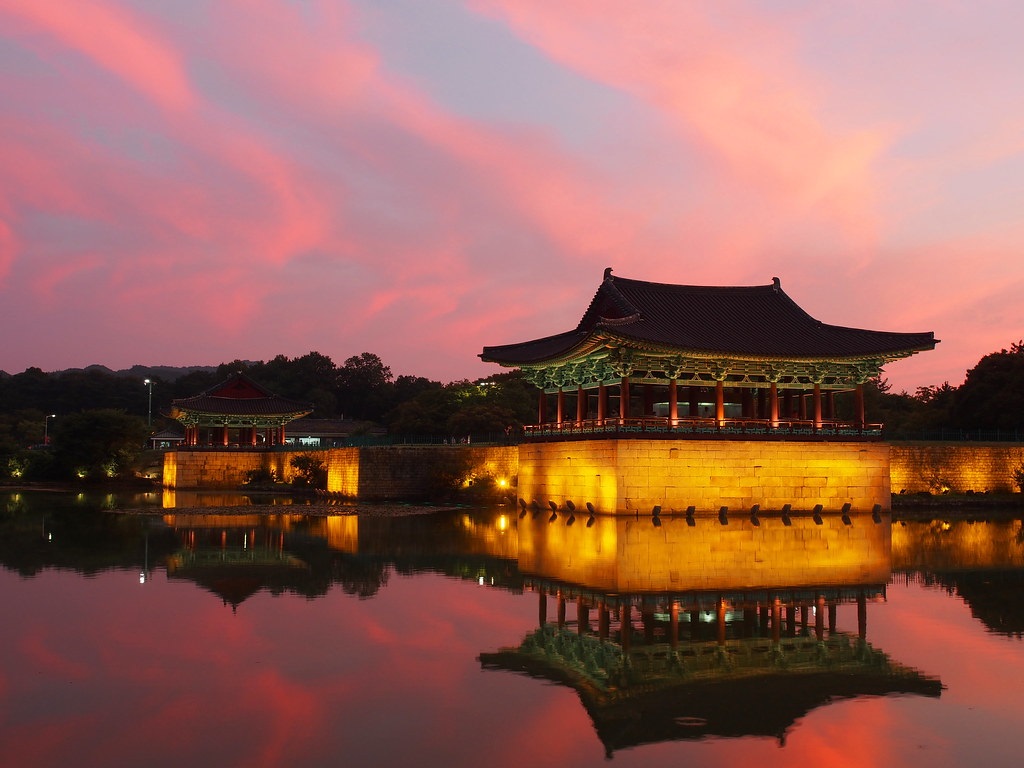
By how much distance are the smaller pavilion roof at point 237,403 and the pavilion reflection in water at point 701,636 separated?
51995 millimetres

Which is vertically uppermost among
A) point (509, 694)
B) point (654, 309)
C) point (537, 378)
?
point (654, 309)

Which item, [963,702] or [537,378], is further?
[537,378]

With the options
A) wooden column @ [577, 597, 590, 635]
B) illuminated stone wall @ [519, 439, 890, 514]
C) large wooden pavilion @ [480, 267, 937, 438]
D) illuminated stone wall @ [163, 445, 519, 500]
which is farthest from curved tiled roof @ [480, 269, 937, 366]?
wooden column @ [577, 597, 590, 635]

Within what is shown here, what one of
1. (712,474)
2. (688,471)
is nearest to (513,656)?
(688,471)

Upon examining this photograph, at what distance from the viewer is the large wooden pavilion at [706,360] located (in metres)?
38.0

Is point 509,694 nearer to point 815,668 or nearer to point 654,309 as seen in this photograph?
point 815,668

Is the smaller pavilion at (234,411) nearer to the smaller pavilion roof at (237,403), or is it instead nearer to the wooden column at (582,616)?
the smaller pavilion roof at (237,403)

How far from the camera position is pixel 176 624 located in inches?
560

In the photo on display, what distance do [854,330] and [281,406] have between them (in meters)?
46.9

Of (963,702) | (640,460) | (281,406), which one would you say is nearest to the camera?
(963,702)

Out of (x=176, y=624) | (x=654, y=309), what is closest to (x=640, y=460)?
(x=654, y=309)

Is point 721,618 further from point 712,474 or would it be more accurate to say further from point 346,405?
point 346,405

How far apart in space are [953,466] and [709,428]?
1759 cm

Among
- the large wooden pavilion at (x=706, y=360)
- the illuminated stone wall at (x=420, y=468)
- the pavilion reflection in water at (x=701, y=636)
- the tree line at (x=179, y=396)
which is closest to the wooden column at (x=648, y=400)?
the large wooden pavilion at (x=706, y=360)
